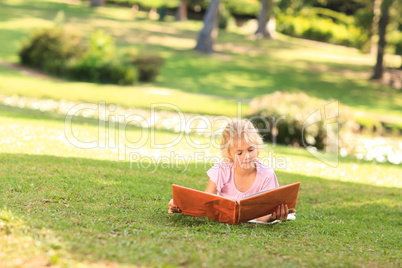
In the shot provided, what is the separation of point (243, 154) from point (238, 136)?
7.0 inches

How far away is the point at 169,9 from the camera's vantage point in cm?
4769

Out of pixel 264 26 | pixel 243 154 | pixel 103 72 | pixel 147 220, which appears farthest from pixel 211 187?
pixel 264 26

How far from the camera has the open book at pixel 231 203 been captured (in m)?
4.64

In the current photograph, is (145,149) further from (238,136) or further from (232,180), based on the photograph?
(238,136)

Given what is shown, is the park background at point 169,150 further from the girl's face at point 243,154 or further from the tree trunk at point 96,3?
the tree trunk at point 96,3

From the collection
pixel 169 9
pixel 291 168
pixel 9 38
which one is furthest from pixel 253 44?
pixel 291 168

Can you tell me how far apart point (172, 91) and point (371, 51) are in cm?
2355

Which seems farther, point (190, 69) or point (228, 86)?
point (190, 69)

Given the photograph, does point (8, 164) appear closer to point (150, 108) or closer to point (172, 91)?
point (150, 108)

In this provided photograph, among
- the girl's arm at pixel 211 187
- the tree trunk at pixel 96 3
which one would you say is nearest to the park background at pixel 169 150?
the girl's arm at pixel 211 187

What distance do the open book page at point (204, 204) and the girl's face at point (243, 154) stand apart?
549mm

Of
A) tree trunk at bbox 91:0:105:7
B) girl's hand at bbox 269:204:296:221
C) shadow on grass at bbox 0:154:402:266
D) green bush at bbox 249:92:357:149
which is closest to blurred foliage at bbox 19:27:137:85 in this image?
green bush at bbox 249:92:357:149

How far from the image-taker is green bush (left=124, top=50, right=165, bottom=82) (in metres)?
23.4

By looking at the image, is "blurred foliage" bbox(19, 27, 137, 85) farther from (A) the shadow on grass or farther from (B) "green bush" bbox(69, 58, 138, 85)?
(A) the shadow on grass
